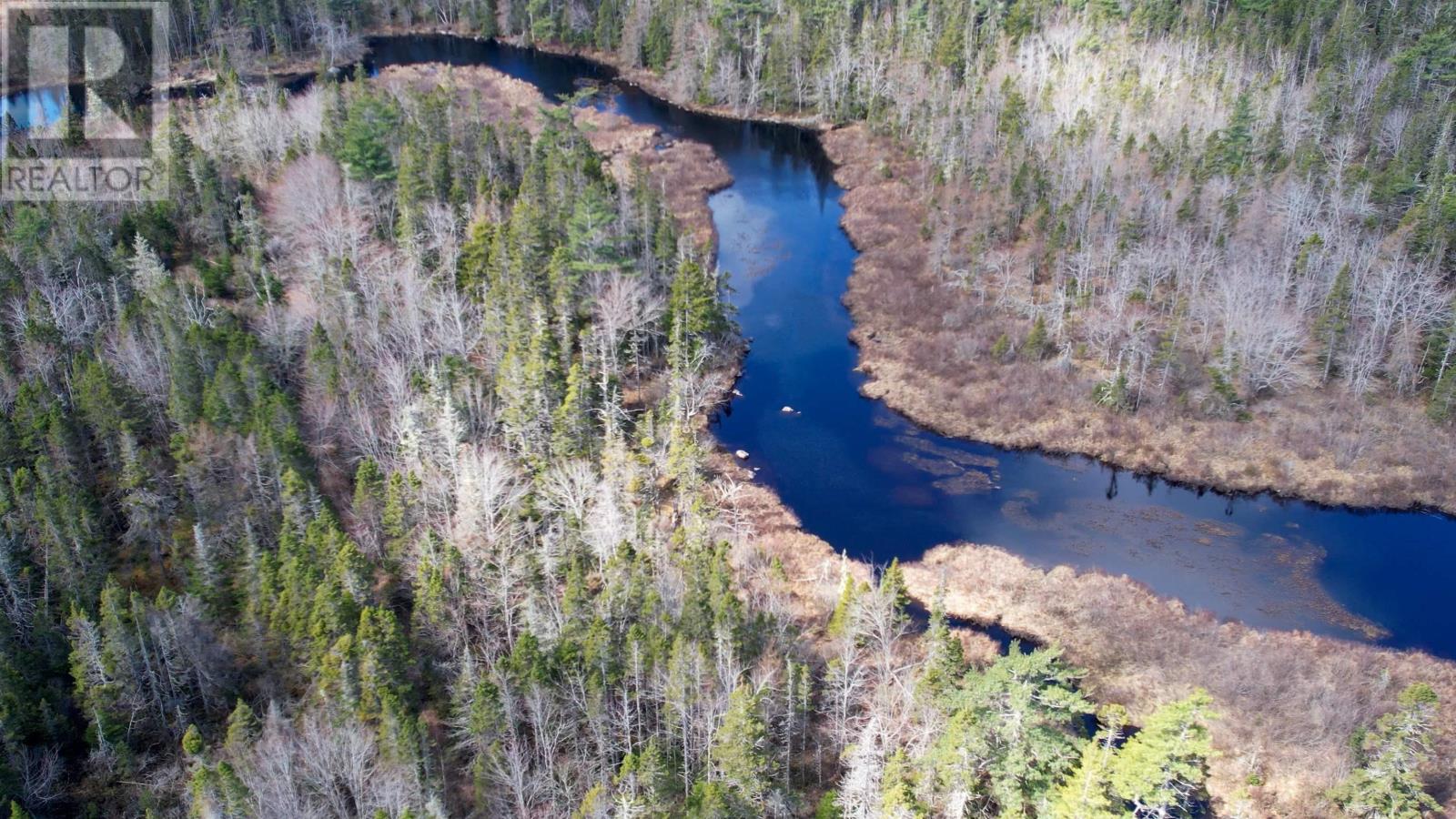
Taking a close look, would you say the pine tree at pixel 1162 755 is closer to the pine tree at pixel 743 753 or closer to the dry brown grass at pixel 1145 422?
the pine tree at pixel 743 753

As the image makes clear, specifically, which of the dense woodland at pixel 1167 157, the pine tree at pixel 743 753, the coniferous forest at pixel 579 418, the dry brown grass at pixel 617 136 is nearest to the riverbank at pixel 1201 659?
the coniferous forest at pixel 579 418

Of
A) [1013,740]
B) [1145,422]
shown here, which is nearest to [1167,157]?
[1145,422]

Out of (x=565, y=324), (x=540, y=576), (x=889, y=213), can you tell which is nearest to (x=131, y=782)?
(x=540, y=576)

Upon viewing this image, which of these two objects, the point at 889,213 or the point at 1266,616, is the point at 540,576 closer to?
the point at 1266,616

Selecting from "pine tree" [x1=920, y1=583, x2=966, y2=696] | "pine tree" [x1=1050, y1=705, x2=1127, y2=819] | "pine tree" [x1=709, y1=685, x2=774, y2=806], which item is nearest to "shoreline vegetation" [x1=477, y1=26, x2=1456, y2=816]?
"pine tree" [x1=1050, y1=705, x2=1127, y2=819]

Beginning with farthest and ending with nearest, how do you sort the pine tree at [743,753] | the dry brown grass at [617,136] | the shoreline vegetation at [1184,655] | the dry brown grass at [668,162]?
the dry brown grass at [617,136] → the dry brown grass at [668,162] → the shoreline vegetation at [1184,655] → the pine tree at [743,753]

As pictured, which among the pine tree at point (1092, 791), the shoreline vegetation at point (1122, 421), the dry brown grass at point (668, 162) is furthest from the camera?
the dry brown grass at point (668, 162)
